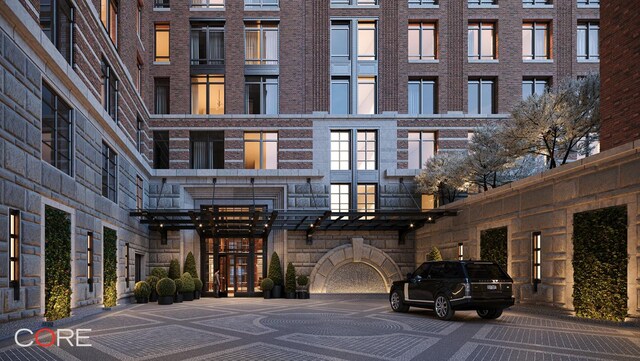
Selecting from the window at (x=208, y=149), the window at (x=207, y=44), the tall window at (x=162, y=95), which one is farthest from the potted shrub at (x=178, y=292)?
the window at (x=207, y=44)

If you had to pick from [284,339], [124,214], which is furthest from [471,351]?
[124,214]

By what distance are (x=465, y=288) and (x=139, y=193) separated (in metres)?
17.4

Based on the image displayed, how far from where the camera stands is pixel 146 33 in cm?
2741

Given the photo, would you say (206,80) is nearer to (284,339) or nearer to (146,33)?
(146,33)

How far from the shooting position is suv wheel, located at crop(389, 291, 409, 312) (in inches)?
697

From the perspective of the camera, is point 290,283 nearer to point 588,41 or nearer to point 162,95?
point 162,95

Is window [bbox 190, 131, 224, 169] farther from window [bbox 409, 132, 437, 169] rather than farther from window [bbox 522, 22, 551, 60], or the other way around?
window [bbox 522, 22, 551, 60]

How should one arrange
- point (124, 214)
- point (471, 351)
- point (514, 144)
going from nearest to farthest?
point (471, 351)
point (514, 144)
point (124, 214)

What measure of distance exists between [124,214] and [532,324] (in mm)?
16463

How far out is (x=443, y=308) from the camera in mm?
15461

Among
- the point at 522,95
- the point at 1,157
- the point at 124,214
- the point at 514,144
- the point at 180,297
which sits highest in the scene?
the point at 522,95

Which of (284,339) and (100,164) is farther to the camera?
(100,164)

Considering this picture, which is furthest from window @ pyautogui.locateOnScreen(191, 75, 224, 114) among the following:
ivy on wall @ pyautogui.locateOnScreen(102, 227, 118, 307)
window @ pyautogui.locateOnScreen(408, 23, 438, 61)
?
window @ pyautogui.locateOnScreen(408, 23, 438, 61)

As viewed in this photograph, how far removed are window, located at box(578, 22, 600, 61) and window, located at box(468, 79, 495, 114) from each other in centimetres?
512
